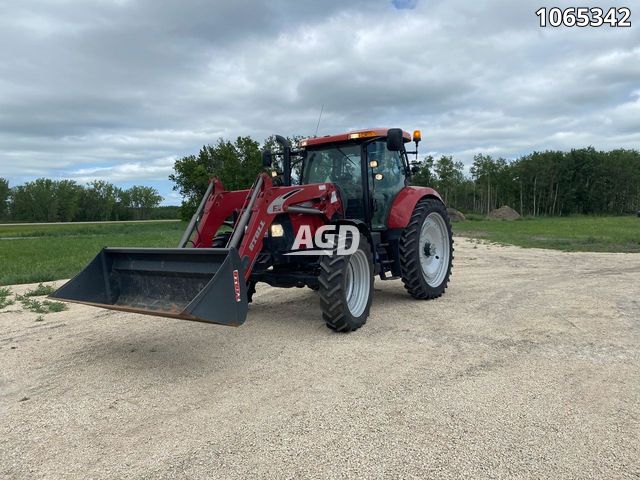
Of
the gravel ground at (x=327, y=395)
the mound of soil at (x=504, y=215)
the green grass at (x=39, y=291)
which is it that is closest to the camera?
the gravel ground at (x=327, y=395)

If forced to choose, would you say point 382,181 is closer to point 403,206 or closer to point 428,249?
point 403,206

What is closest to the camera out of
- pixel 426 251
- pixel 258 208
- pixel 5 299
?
pixel 258 208

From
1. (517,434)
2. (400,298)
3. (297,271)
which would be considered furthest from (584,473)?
(400,298)

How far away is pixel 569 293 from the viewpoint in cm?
748

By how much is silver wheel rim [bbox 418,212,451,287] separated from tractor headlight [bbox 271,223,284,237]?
8.28ft

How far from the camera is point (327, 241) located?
5.75 metres

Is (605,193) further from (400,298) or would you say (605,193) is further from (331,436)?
(331,436)

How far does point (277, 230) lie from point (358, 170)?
161 cm

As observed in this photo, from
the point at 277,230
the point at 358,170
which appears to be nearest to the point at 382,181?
the point at 358,170

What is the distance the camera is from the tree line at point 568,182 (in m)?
62.1

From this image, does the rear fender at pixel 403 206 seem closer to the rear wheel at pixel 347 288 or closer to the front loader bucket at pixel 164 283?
the rear wheel at pixel 347 288

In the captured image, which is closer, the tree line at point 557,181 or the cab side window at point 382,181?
the cab side window at point 382,181

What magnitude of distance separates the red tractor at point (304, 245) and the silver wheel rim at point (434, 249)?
18 mm

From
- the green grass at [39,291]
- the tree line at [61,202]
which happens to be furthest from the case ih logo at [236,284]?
the tree line at [61,202]
